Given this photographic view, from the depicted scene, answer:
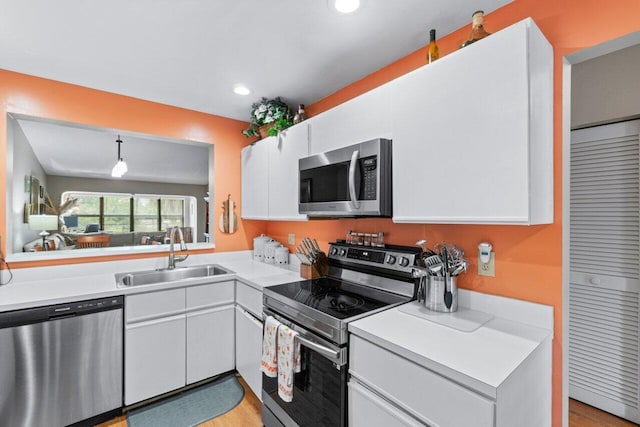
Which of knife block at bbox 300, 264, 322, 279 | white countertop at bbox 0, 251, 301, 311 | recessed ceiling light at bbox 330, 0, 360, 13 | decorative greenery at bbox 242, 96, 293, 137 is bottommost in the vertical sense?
white countertop at bbox 0, 251, 301, 311

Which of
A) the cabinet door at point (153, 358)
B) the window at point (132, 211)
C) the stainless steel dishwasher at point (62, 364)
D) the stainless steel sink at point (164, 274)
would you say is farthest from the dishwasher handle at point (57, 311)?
the window at point (132, 211)

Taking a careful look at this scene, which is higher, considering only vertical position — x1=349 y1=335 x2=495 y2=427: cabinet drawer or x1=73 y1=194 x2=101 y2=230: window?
x1=73 y1=194 x2=101 y2=230: window

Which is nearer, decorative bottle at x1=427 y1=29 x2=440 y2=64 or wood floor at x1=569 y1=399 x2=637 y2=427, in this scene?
decorative bottle at x1=427 y1=29 x2=440 y2=64

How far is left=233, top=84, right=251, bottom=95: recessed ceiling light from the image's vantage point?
7.61 feet

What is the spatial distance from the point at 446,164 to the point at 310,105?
1.75 metres

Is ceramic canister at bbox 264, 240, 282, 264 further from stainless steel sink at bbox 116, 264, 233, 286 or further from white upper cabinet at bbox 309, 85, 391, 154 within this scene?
white upper cabinet at bbox 309, 85, 391, 154

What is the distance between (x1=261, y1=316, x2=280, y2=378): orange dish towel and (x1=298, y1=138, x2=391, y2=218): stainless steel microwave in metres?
0.73

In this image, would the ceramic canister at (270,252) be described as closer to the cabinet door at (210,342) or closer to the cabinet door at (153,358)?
the cabinet door at (210,342)

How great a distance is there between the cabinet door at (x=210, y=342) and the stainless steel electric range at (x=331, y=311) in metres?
0.65

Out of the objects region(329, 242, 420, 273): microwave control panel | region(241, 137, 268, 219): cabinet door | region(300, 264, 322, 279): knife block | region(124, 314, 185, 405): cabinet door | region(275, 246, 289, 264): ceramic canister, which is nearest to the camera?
region(329, 242, 420, 273): microwave control panel

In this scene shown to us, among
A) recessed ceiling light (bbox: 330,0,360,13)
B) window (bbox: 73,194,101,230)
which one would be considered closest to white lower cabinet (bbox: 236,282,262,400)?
recessed ceiling light (bbox: 330,0,360,13)

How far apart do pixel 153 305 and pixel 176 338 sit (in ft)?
1.02

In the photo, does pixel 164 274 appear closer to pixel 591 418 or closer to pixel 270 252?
pixel 270 252

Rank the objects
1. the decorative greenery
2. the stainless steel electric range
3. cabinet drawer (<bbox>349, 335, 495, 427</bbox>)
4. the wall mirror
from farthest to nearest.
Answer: the wall mirror < the decorative greenery < the stainless steel electric range < cabinet drawer (<bbox>349, 335, 495, 427</bbox>)
